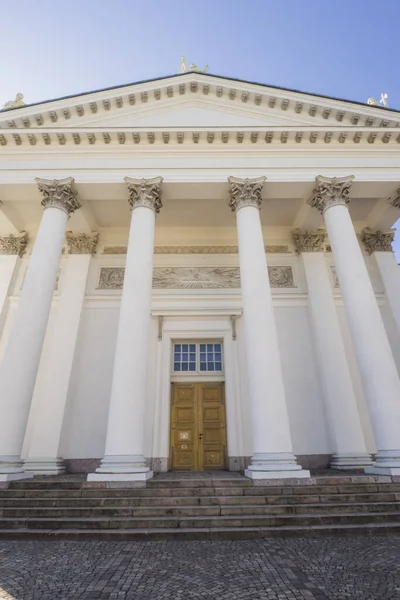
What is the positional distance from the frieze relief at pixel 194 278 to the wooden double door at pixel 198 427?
3202 millimetres

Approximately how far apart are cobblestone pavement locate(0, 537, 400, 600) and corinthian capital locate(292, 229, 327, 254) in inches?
341

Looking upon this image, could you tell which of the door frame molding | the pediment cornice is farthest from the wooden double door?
the pediment cornice

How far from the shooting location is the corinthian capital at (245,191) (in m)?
8.93

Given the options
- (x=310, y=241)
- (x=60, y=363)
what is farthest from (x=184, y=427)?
(x=310, y=241)

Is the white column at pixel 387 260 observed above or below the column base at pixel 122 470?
above

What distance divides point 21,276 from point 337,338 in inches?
407

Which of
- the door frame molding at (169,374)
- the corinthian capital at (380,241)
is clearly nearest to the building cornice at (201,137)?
the corinthian capital at (380,241)

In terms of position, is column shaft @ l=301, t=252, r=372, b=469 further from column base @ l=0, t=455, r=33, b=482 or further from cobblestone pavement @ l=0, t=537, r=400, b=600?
column base @ l=0, t=455, r=33, b=482

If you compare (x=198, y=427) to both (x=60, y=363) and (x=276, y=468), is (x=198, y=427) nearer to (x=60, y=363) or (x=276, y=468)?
(x=276, y=468)

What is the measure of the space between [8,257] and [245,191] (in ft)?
26.8

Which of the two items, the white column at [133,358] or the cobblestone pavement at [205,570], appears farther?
the white column at [133,358]

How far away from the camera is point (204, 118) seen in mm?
10297

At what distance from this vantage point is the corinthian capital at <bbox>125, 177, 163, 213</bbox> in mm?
8902

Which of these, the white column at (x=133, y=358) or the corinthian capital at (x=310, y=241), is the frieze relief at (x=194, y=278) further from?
the white column at (x=133, y=358)
